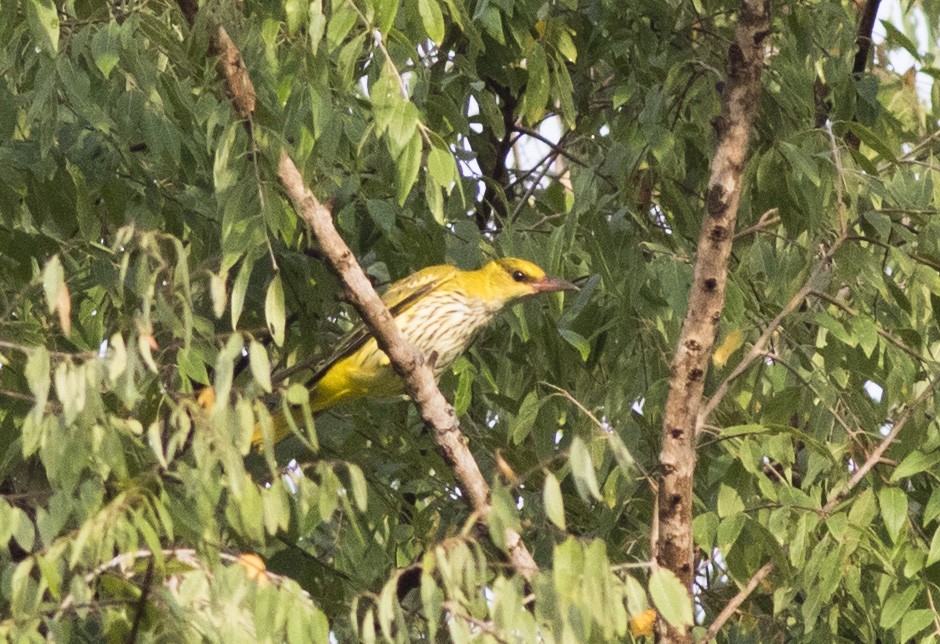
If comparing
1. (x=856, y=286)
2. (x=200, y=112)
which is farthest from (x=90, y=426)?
(x=856, y=286)

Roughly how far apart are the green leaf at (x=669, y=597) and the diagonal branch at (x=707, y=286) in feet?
2.64

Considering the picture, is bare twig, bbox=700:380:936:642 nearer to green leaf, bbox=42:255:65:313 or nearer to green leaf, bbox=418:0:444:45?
green leaf, bbox=418:0:444:45

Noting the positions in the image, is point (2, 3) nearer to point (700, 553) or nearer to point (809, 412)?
point (809, 412)

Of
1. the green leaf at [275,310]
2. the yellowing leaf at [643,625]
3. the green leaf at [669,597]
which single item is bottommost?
the yellowing leaf at [643,625]

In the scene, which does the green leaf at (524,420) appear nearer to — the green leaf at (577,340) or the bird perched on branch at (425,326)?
the green leaf at (577,340)

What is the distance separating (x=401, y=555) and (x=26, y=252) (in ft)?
4.92

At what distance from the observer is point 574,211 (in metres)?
4.03

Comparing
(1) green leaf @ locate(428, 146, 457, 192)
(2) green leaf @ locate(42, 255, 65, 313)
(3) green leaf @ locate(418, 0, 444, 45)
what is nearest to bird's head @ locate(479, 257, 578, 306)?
(1) green leaf @ locate(428, 146, 457, 192)

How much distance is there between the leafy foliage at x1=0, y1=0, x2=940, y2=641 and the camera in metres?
2.69

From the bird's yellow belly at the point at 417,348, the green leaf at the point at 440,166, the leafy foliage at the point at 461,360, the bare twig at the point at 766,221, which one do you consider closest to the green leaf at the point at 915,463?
the leafy foliage at the point at 461,360

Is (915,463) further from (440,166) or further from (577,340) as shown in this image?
(440,166)

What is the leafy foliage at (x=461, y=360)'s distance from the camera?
269 cm

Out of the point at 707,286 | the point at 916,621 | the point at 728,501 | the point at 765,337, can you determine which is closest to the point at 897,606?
the point at 916,621

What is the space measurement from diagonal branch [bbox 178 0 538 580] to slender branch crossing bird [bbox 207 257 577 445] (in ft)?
3.10
